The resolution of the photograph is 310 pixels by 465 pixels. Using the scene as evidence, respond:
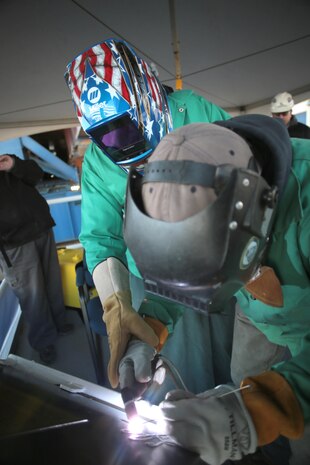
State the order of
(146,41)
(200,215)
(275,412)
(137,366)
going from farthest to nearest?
(146,41), (137,366), (275,412), (200,215)

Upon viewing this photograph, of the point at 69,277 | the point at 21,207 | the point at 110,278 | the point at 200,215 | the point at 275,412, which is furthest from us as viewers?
the point at 69,277

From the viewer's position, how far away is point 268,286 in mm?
801

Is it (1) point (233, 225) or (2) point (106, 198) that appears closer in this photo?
(1) point (233, 225)

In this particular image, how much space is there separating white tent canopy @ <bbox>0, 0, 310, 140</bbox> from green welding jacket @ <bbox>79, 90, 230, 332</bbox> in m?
0.46

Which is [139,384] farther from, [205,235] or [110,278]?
[205,235]

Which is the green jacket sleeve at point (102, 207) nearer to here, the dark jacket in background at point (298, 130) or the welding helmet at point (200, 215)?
the welding helmet at point (200, 215)

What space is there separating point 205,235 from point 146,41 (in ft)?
5.46

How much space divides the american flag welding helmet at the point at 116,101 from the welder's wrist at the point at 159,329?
63 centimetres

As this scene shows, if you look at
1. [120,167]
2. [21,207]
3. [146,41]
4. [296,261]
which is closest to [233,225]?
[296,261]

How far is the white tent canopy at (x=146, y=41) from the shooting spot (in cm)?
128

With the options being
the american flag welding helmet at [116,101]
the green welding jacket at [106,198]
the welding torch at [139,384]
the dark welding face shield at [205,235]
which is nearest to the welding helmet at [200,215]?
the dark welding face shield at [205,235]

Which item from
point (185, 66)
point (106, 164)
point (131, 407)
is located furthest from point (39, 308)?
point (185, 66)

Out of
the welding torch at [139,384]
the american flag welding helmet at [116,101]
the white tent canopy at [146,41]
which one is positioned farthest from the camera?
the white tent canopy at [146,41]

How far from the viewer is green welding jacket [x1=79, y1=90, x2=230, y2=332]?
4.20 ft
